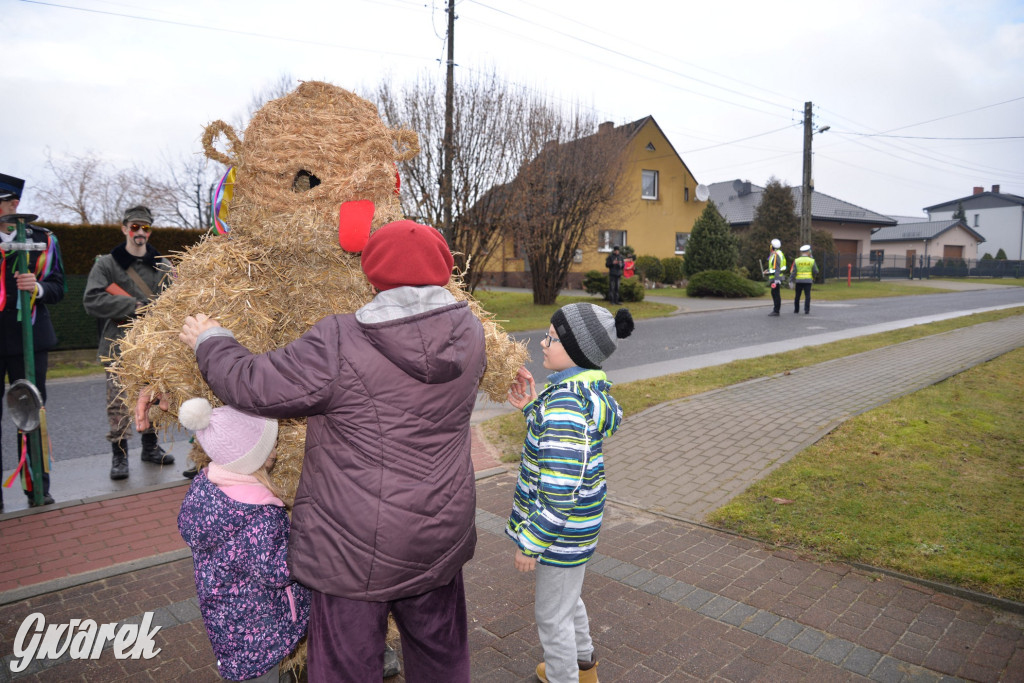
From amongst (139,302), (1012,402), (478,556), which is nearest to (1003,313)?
(1012,402)

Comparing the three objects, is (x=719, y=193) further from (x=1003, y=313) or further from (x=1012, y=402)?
(x=1012, y=402)

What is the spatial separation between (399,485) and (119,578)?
9.32ft

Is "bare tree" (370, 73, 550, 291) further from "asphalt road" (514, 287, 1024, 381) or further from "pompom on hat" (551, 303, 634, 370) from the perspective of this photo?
"pompom on hat" (551, 303, 634, 370)

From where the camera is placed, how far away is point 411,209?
618 inches

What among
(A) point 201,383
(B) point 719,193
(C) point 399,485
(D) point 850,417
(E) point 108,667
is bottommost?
(E) point 108,667

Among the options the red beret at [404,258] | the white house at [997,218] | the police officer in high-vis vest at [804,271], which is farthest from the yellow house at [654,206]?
the white house at [997,218]

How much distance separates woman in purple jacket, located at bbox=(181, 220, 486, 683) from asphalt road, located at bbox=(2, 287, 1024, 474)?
1784mm

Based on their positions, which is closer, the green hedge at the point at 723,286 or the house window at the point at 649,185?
the green hedge at the point at 723,286

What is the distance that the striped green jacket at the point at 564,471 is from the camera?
2363 mm

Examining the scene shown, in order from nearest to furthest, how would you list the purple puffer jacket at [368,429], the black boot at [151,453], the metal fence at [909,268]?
1. the purple puffer jacket at [368,429]
2. the black boot at [151,453]
3. the metal fence at [909,268]

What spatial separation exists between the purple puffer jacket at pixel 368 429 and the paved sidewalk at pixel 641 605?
1.29 metres

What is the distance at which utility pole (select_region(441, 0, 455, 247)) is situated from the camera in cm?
1547

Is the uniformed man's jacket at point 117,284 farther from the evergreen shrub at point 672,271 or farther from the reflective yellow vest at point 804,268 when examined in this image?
the evergreen shrub at point 672,271

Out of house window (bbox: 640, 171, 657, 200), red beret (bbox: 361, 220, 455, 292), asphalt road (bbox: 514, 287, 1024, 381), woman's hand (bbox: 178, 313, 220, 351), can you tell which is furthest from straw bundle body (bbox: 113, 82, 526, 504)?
house window (bbox: 640, 171, 657, 200)
